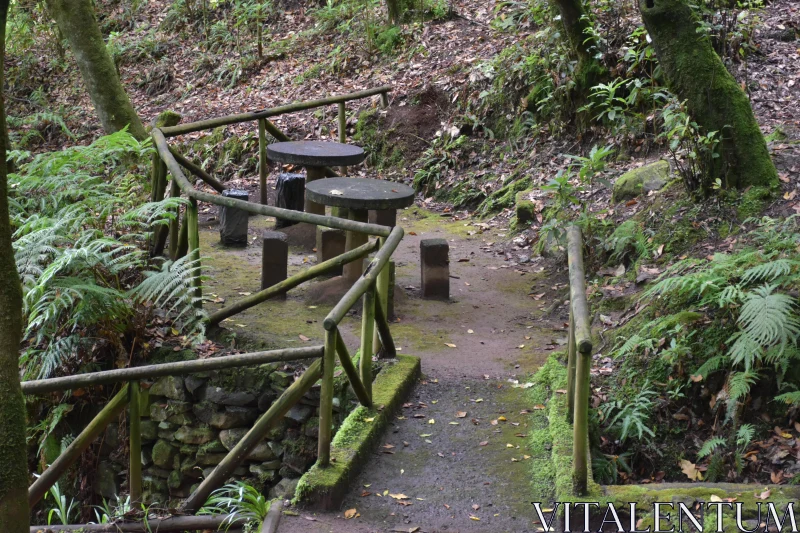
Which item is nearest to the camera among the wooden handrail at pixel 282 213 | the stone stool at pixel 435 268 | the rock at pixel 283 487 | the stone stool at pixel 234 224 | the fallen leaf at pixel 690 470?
the fallen leaf at pixel 690 470

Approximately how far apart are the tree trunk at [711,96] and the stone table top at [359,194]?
2.45 m

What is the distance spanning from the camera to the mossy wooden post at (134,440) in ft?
14.1

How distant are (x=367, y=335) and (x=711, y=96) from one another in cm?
366

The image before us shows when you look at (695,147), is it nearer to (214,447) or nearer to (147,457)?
(214,447)

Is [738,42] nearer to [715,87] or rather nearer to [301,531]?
[715,87]

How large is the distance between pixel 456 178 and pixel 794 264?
6.02m

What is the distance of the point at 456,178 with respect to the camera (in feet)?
34.9

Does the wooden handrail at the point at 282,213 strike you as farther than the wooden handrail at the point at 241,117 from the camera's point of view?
No

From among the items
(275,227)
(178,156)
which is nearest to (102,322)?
(178,156)

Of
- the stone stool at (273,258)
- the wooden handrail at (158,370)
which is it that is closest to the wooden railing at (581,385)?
the wooden handrail at (158,370)

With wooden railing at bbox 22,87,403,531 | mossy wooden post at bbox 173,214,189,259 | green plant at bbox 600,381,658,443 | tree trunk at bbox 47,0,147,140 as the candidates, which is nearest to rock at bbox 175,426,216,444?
wooden railing at bbox 22,87,403,531

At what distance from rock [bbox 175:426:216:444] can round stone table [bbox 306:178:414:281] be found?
188 centimetres

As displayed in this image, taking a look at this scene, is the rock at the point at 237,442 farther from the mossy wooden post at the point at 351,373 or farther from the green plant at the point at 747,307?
the green plant at the point at 747,307

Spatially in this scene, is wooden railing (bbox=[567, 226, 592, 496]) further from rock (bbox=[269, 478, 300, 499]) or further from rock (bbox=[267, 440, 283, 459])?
rock (bbox=[267, 440, 283, 459])
